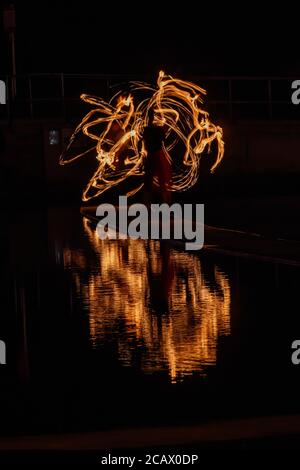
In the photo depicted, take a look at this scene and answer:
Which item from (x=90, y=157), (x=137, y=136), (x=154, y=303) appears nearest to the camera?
(x=154, y=303)

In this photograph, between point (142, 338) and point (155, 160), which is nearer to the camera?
point (142, 338)

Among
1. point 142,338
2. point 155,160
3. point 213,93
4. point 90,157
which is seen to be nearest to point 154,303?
point 142,338

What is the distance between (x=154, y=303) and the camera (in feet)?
51.9

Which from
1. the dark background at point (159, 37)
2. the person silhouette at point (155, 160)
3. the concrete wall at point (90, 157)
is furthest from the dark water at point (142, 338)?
the dark background at point (159, 37)

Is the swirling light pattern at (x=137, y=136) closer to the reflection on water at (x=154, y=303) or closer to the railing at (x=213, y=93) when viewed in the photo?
the railing at (x=213, y=93)

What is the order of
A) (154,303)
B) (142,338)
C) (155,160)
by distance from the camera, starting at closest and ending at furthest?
(142,338), (154,303), (155,160)

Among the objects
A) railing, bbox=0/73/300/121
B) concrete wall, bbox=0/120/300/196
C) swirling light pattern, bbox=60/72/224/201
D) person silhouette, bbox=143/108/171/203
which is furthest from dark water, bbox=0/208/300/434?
railing, bbox=0/73/300/121

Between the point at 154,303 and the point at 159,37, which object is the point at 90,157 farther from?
the point at 154,303

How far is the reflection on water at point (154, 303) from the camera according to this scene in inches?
487

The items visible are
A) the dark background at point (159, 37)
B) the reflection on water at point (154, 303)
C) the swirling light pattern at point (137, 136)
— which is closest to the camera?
the reflection on water at point (154, 303)

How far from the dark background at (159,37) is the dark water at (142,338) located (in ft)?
86.8

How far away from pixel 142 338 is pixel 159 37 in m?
36.1

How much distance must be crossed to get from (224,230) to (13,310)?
9.65m

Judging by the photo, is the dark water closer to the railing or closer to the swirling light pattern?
the swirling light pattern
